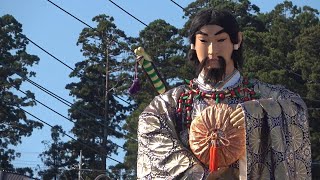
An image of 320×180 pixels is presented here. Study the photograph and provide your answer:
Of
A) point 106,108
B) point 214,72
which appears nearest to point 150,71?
point 214,72

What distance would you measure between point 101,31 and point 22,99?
291cm

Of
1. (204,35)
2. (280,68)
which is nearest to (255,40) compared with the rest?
(280,68)

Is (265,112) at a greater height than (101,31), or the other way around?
(101,31)

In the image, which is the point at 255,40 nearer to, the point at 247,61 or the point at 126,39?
the point at 247,61

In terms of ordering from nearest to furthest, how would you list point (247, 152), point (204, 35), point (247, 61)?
point (247, 152), point (204, 35), point (247, 61)

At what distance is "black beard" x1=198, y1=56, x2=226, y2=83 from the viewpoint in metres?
5.35

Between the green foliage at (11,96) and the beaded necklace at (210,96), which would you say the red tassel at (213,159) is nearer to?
the beaded necklace at (210,96)

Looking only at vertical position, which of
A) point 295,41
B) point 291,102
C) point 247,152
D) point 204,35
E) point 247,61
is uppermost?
point 295,41

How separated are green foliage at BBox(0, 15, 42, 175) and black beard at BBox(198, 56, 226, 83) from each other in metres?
19.6

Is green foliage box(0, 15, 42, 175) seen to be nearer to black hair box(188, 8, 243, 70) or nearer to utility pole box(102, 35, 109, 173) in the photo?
utility pole box(102, 35, 109, 173)

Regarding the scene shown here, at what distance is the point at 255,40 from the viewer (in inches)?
827

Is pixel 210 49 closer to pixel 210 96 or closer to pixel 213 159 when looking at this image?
pixel 210 96

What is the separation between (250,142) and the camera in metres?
5.01

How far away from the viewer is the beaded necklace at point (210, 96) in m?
5.33
